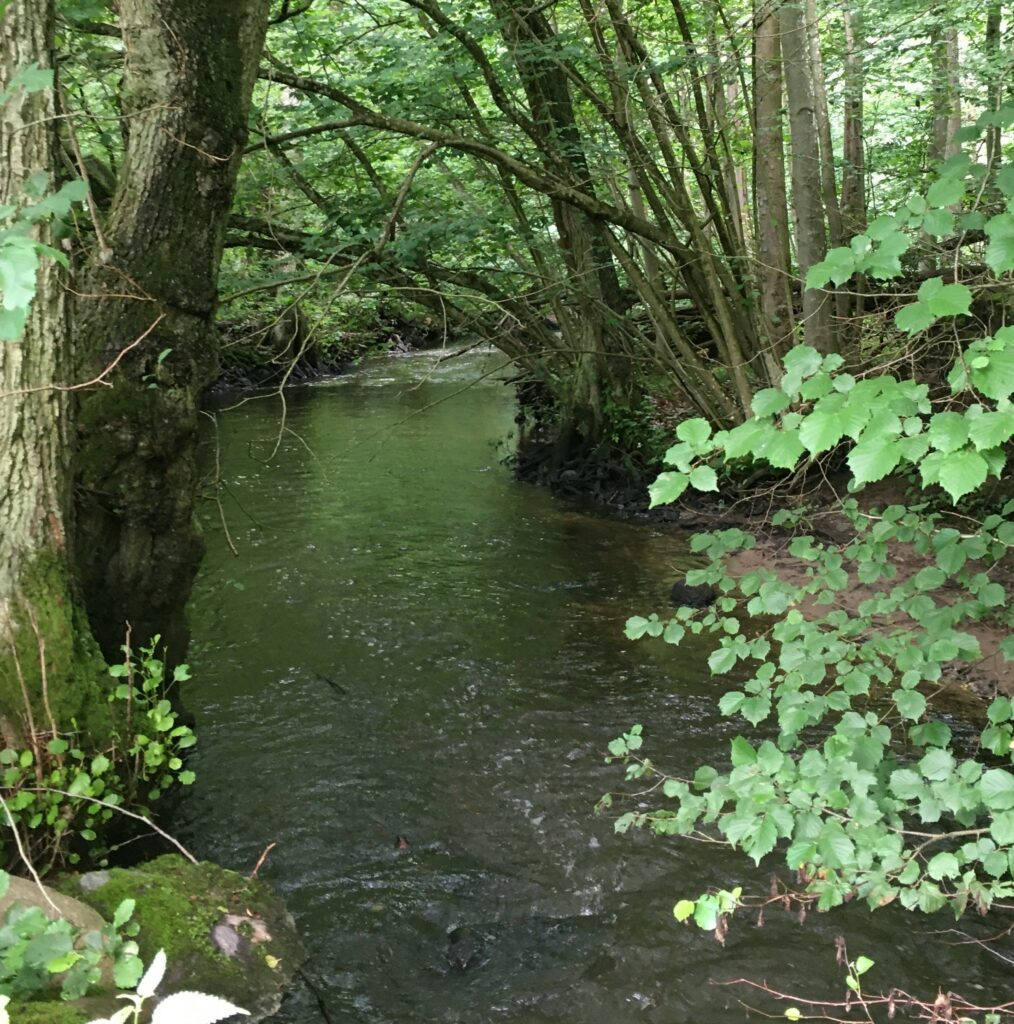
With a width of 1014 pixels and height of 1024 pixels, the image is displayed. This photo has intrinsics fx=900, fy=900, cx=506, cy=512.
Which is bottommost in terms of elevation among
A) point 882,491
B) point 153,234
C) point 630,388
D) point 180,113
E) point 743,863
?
point 743,863

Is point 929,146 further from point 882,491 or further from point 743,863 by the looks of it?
point 743,863

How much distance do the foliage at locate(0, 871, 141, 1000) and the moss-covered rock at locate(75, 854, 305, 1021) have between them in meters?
0.51

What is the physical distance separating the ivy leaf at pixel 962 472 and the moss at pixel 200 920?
3.00 meters

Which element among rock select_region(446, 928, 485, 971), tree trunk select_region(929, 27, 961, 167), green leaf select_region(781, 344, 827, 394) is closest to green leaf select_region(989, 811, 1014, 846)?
green leaf select_region(781, 344, 827, 394)

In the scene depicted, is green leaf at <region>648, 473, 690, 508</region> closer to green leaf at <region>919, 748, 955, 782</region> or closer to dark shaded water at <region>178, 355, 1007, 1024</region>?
green leaf at <region>919, 748, 955, 782</region>

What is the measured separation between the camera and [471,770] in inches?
206

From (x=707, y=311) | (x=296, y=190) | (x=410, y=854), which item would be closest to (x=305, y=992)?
(x=410, y=854)

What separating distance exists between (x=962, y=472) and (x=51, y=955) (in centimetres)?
268

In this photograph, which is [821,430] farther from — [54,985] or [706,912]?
[54,985]

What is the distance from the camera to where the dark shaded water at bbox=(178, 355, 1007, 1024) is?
11.8ft

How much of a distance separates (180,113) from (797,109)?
18.2ft

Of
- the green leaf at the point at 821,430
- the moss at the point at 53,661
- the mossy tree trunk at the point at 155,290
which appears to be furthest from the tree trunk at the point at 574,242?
the green leaf at the point at 821,430

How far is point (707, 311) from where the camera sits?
962 centimetres

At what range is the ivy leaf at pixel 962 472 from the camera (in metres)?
1.97
